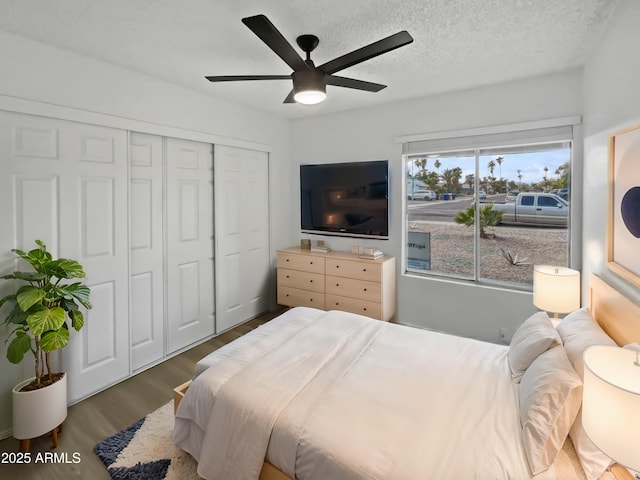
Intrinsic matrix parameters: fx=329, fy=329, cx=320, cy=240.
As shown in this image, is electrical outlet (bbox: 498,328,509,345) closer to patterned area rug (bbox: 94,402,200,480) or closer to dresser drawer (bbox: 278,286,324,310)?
dresser drawer (bbox: 278,286,324,310)

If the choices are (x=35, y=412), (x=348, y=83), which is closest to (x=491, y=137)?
(x=348, y=83)

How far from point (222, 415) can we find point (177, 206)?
215 cm

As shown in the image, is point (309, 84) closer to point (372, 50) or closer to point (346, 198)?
point (372, 50)

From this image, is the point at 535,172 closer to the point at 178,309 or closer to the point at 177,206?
the point at 177,206

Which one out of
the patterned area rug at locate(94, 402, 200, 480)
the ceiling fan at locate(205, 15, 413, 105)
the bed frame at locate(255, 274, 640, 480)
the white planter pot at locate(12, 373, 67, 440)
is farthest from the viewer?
the white planter pot at locate(12, 373, 67, 440)

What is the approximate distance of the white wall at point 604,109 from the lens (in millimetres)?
Result: 1631

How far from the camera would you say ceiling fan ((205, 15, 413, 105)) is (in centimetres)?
158

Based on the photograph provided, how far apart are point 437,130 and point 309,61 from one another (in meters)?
1.88

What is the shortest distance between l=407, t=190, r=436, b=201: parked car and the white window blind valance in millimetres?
430

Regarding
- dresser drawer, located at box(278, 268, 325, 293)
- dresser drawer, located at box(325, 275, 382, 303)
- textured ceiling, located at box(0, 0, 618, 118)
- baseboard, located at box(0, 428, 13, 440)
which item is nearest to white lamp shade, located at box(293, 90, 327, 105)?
textured ceiling, located at box(0, 0, 618, 118)

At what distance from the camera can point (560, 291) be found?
7.53 ft

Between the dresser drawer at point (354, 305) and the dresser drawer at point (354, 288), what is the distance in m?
0.05

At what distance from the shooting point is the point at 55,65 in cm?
231

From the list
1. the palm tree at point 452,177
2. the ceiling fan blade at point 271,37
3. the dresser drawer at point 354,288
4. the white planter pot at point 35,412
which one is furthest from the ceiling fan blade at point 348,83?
the white planter pot at point 35,412
